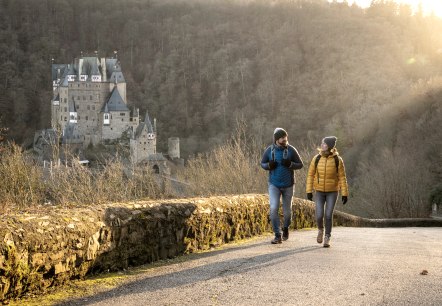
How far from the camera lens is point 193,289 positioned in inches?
283

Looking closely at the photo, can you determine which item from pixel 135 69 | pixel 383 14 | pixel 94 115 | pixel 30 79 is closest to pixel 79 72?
pixel 94 115

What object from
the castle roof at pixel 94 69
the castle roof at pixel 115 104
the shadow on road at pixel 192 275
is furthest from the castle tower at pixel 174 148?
the shadow on road at pixel 192 275

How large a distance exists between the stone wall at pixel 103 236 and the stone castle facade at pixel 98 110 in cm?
9894

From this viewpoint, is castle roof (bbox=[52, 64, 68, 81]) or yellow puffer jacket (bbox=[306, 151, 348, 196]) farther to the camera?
castle roof (bbox=[52, 64, 68, 81])

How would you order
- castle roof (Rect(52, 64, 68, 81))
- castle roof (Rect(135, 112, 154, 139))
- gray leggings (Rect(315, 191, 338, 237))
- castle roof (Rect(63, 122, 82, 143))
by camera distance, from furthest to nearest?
castle roof (Rect(52, 64, 68, 81))
castle roof (Rect(135, 112, 154, 139))
castle roof (Rect(63, 122, 82, 143))
gray leggings (Rect(315, 191, 338, 237))

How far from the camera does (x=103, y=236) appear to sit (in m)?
7.61

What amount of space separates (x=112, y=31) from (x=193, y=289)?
18410 cm

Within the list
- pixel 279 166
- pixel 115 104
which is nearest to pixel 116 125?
pixel 115 104

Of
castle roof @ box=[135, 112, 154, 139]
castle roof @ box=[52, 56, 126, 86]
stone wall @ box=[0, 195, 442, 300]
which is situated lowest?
stone wall @ box=[0, 195, 442, 300]

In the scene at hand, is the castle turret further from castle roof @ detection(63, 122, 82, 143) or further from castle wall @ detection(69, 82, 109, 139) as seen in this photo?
castle roof @ detection(63, 122, 82, 143)

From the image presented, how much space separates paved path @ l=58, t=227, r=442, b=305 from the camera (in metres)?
6.66

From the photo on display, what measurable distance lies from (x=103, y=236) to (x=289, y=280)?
2.46 metres

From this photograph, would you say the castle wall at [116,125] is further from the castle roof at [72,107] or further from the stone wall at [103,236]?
the stone wall at [103,236]

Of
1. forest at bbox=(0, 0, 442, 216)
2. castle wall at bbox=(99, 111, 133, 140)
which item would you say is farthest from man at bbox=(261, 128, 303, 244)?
castle wall at bbox=(99, 111, 133, 140)
